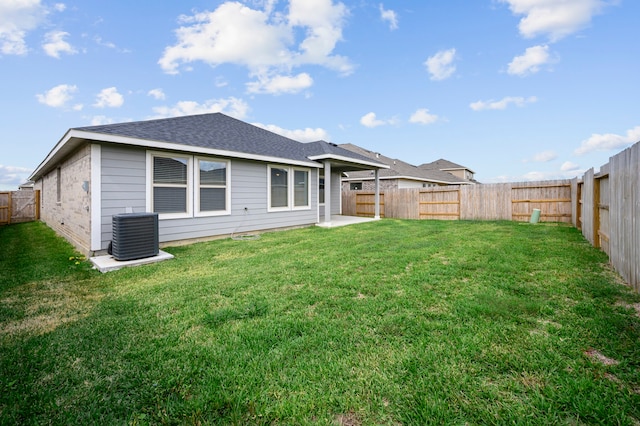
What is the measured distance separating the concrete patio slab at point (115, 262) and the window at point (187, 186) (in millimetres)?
1493

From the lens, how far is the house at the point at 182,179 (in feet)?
20.1

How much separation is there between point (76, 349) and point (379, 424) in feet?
8.58

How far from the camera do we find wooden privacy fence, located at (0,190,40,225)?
1427cm

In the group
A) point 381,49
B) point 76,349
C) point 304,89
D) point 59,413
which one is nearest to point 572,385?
point 59,413

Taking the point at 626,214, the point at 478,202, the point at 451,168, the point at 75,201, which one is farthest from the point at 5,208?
the point at 451,168

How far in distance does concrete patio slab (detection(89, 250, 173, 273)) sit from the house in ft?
1.75

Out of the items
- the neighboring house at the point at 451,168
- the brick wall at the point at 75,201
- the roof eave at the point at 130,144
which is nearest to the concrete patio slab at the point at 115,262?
the brick wall at the point at 75,201

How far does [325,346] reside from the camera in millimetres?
2354

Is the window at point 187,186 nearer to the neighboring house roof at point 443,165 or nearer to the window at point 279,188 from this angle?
the window at point 279,188

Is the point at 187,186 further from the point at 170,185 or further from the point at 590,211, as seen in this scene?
the point at 590,211

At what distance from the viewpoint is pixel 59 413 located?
1692 mm

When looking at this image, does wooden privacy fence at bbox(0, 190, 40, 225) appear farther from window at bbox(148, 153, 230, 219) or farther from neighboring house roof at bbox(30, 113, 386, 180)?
window at bbox(148, 153, 230, 219)

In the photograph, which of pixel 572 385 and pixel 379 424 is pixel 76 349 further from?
pixel 572 385

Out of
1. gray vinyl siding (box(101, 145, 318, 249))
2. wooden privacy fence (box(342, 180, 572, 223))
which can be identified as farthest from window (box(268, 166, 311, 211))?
wooden privacy fence (box(342, 180, 572, 223))
